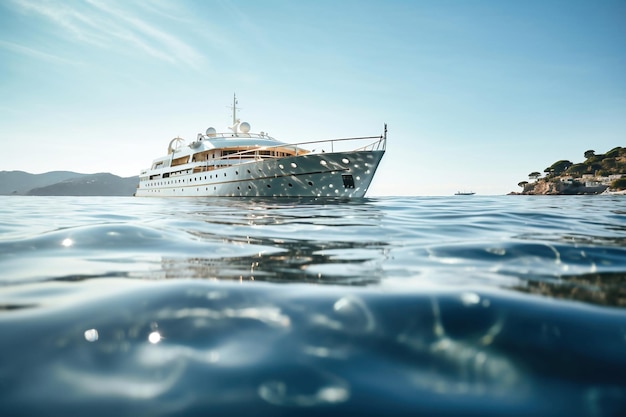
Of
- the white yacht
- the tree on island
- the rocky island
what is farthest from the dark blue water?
the tree on island

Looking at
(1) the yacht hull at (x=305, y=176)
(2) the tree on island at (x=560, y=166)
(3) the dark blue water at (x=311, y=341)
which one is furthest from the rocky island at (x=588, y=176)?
(3) the dark blue water at (x=311, y=341)

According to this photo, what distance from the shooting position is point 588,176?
3100 inches

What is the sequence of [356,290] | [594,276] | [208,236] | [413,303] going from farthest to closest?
[208,236], [594,276], [356,290], [413,303]

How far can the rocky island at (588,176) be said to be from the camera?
69.5 meters

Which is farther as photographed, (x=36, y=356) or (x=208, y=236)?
(x=208, y=236)

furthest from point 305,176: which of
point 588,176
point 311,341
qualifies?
point 588,176

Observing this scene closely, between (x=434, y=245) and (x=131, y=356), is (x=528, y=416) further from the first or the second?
(x=434, y=245)

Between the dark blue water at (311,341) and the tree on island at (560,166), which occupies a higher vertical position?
the tree on island at (560,166)

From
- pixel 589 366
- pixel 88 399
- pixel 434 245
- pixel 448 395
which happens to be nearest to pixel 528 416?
pixel 448 395

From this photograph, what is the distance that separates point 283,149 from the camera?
20.9 metres

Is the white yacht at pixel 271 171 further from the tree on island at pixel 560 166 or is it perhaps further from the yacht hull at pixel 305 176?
the tree on island at pixel 560 166

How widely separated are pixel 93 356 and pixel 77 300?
0.55m

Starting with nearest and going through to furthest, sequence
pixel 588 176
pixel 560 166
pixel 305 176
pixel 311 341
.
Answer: pixel 311 341
pixel 305 176
pixel 588 176
pixel 560 166

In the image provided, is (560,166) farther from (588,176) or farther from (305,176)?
(305,176)
